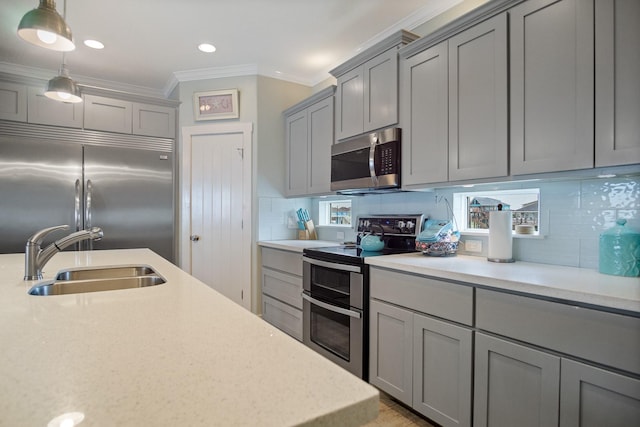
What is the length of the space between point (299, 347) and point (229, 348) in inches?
5.4

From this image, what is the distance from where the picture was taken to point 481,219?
2.19 metres

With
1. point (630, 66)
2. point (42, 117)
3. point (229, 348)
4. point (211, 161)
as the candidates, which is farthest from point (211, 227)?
point (630, 66)

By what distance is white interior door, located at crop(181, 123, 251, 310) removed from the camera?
140 inches

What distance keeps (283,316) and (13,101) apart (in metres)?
3.14

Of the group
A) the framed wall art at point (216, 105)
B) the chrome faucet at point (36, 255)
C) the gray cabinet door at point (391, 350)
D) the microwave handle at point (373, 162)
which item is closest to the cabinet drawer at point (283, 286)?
the gray cabinet door at point (391, 350)

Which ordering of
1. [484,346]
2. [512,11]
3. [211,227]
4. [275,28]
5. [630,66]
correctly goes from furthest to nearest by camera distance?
[211,227], [275,28], [512,11], [484,346], [630,66]

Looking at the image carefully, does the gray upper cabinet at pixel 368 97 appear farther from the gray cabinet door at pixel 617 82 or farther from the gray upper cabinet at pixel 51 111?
the gray upper cabinet at pixel 51 111

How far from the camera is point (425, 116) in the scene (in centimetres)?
212

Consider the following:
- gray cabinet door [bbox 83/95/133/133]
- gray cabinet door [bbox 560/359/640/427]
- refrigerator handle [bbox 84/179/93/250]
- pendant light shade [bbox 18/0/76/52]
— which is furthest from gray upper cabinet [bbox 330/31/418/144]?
refrigerator handle [bbox 84/179/93/250]

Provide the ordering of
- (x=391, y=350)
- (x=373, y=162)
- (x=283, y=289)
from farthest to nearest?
(x=283, y=289), (x=373, y=162), (x=391, y=350)

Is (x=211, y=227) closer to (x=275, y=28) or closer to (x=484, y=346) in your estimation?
(x=275, y=28)

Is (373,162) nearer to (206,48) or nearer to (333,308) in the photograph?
(333,308)

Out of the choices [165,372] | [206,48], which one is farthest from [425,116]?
[206,48]

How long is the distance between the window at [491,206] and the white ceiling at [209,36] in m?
1.35
